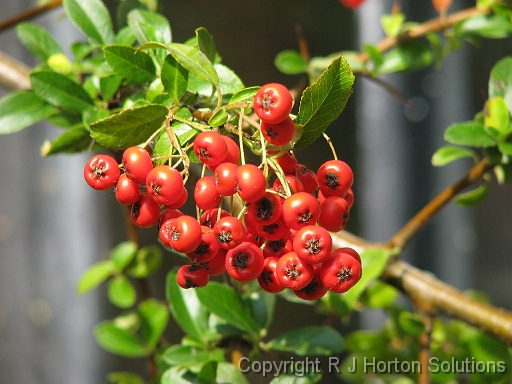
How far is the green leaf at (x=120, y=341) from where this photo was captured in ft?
2.66

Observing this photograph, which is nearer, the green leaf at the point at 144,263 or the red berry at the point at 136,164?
the red berry at the point at 136,164

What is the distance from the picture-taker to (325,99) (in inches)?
16.1

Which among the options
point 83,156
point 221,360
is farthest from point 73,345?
point 221,360

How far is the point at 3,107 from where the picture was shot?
1.99 ft

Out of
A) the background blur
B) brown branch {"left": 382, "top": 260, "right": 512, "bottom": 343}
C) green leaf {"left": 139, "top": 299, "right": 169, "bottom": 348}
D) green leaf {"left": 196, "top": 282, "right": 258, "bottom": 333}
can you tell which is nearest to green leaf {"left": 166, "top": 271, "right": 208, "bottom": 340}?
green leaf {"left": 196, "top": 282, "right": 258, "bottom": 333}

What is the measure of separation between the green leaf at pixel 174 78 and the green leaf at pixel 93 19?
0.19 m

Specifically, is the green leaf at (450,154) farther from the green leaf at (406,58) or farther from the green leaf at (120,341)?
the green leaf at (120,341)

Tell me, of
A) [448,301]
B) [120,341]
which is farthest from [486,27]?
[120,341]

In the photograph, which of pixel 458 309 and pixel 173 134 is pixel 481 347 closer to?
pixel 458 309

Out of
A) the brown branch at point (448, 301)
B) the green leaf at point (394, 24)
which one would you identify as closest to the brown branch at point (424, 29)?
the green leaf at point (394, 24)

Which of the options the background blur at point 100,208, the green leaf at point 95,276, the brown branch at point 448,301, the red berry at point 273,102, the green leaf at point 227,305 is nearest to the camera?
the red berry at point 273,102

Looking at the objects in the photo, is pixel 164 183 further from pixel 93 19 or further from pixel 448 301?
pixel 448 301

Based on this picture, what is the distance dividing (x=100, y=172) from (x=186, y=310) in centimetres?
29

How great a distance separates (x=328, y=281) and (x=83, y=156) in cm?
113
